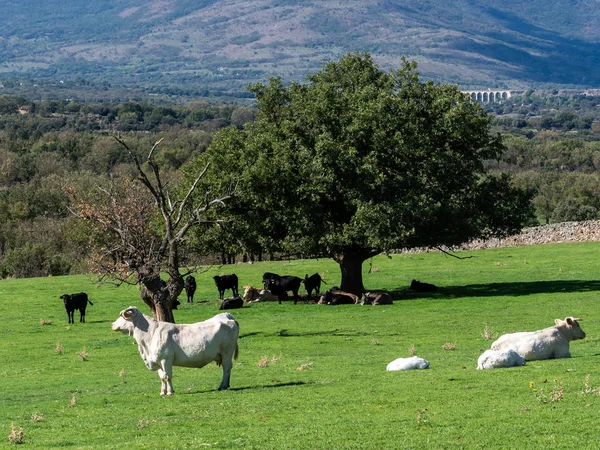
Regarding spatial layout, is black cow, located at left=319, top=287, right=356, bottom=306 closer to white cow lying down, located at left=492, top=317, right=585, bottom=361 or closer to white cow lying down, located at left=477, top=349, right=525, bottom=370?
white cow lying down, located at left=492, top=317, right=585, bottom=361

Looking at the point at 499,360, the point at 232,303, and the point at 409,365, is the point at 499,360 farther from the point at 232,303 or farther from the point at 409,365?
the point at 232,303

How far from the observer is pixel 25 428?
17.0 meters

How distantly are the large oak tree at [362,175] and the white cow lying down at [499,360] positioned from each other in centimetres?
1794

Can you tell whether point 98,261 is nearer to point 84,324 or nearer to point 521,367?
point 84,324

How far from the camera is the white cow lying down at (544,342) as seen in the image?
863 inches

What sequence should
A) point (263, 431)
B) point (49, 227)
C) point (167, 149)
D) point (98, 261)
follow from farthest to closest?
point (167, 149), point (49, 227), point (98, 261), point (263, 431)

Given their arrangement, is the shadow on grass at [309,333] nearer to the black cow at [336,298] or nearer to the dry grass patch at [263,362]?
the dry grass patch at [263,362]

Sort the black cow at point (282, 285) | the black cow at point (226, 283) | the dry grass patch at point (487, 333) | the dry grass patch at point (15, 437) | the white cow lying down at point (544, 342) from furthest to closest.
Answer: the black cow at point (226, 283)
the black cow at point (282, 285)
the dry grass patch at point (487, 333)
the white cow lying down at point (544, 342)
the dry grass patch at point (15, 437)

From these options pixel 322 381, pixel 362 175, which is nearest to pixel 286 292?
pixel 362 175

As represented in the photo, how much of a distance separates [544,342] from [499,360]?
5.50 feet

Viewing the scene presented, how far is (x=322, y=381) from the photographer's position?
69.5 feet

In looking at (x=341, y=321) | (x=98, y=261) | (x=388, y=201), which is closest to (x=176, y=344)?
(x=98, y=261)

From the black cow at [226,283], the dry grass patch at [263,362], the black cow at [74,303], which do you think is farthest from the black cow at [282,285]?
the dry grass patch at [263,362]

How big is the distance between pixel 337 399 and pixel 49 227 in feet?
202
